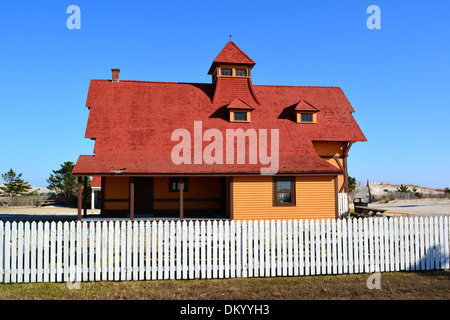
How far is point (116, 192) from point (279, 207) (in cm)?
879

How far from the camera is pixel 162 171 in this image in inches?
720

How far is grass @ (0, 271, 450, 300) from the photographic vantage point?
24.6ft

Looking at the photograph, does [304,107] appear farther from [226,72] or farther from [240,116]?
[226,72]

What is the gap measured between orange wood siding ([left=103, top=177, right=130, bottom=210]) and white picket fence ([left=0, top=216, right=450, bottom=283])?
10539 millimetres

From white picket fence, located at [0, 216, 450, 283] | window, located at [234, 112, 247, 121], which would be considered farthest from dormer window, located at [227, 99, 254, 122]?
white picket fence, located at [0, 216, 450, 283]

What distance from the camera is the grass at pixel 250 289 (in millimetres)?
7492

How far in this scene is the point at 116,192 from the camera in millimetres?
20281

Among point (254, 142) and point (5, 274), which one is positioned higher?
point (254, 142)

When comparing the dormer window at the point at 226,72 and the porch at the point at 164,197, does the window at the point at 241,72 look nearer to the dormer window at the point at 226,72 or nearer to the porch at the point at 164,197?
the dormer window at the point at 226,72

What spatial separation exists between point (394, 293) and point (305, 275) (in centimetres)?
228

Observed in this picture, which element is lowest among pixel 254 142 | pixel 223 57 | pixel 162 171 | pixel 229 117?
pixel 162 171

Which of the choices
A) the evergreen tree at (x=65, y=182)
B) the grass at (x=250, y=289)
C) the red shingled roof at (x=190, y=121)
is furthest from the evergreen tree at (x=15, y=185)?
the grass at (x=250, y=289)
